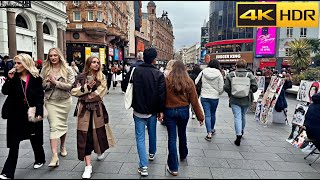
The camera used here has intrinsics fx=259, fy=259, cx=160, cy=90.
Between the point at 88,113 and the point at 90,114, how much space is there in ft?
0.10

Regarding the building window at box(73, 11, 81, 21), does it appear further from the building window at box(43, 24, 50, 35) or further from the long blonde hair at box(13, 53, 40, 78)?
the long blonde hair at box(13, 53, 40, 78)

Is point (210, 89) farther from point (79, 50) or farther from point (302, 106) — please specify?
point (79, 50)

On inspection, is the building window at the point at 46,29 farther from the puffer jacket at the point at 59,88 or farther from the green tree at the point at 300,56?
the puffer jacket at the point at 59,88

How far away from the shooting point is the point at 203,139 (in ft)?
18.8

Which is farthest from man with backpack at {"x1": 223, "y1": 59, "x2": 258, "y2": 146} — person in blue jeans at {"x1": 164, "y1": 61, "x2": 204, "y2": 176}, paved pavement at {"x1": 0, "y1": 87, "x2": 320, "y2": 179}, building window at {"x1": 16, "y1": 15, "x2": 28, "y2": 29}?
building window at {"x1": 16, "y1": 15, "x2": 28, "y2": 29}

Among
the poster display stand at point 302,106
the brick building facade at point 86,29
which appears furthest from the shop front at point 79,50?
the poster display stand at point 302,106

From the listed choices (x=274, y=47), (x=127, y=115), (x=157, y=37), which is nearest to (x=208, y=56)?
(x=274, y=47)

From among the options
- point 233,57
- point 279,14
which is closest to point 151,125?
point 279,14

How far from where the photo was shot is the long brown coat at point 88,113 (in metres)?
3.62

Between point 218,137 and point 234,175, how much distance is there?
2220 millimetres

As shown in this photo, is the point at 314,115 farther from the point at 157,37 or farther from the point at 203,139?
the point at 157,37

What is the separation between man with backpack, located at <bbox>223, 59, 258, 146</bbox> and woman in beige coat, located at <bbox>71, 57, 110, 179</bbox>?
2785mm

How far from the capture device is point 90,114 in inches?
146

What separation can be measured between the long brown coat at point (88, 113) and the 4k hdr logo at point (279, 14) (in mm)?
10438
